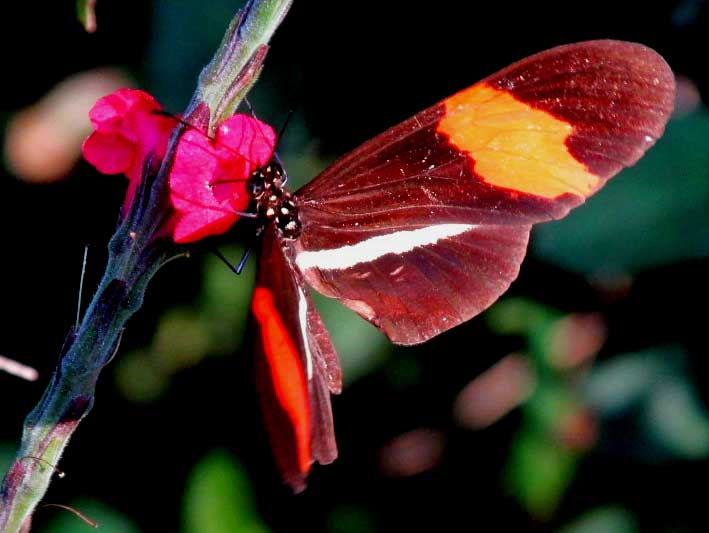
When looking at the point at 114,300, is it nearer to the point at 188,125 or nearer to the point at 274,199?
the point at 188,125

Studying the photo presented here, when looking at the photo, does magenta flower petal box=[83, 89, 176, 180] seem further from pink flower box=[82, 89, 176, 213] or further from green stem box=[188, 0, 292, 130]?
green stem box=[188, 0, 292, 130]

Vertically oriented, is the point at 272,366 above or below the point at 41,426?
below

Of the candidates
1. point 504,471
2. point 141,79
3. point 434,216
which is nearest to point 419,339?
point 434,216

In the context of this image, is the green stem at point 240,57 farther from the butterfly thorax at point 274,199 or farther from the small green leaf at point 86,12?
the butterfly thorax at point 274,199

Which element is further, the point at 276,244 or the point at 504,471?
the point at 504,471

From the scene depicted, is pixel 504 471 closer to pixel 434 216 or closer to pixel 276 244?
pixel 434 216

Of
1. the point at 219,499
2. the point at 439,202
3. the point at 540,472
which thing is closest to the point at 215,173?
the point at 439,202

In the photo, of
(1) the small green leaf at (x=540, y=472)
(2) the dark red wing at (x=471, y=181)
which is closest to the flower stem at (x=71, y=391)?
(2) the dark red wing at (x=471, y=181)
